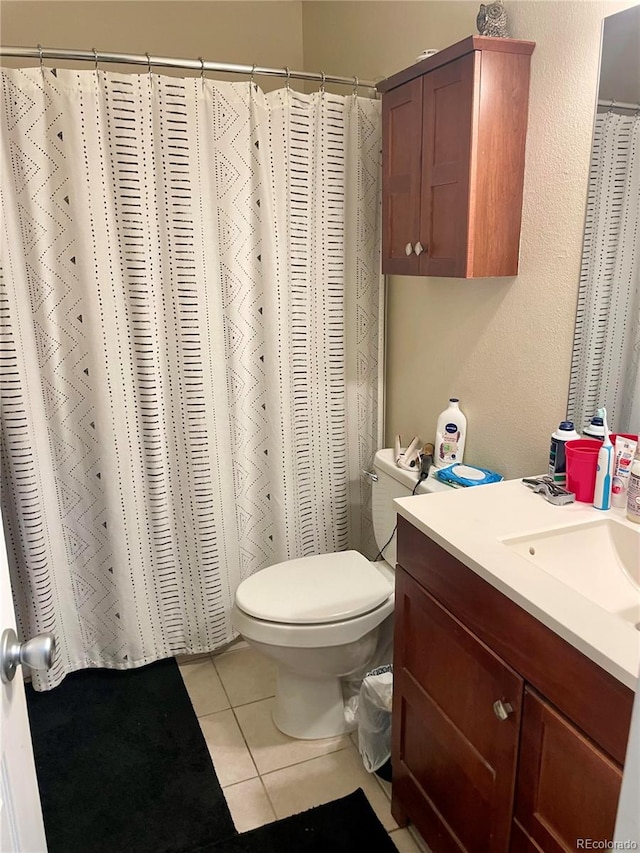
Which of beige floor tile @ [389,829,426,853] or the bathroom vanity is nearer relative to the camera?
the bathroom vanity

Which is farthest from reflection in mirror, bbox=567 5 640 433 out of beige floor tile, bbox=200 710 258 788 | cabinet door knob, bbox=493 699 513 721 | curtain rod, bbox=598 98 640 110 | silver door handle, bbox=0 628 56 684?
beige floor tile, bbox=200 710 258 788

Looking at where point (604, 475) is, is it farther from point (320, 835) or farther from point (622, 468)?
point (320, 835)

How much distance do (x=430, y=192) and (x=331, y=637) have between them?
3.92 feet

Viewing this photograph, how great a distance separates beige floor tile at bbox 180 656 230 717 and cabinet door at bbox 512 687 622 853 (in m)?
1.18

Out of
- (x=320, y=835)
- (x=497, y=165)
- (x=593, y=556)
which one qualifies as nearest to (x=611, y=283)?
(x=497, y=165)

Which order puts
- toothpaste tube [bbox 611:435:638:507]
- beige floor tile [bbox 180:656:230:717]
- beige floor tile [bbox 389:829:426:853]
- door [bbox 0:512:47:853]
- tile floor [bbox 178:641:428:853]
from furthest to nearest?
beige floor tile [bbox 180:656:230:717]
tile floor [bbox 178:641:428:853]
beige floor tile [bbox 389:829:426:853]
toothpaste tube [bbox 611:435:638:507]
door [bbox 0:512:47:853]

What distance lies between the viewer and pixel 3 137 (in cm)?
171

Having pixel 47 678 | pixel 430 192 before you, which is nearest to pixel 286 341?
pixel 430 192

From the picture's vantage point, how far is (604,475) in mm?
1354

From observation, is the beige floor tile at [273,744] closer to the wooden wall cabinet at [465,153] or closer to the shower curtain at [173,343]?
the shower curtain at [173,343]

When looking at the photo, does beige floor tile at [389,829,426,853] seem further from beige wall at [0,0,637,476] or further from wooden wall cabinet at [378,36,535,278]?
wooden wall cabinet at [378,36,535,278]

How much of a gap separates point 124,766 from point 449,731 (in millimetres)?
1034

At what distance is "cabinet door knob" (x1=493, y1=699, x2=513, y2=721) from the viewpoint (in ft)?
3.66

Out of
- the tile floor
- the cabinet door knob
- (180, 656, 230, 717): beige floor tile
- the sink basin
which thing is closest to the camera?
the cabinet door knob
